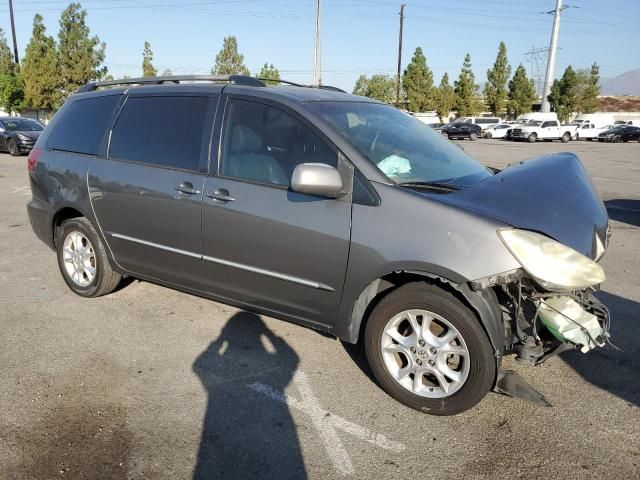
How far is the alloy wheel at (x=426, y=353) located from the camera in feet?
9.43

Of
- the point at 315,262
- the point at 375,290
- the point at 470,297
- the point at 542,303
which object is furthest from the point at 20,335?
the point at 542,303

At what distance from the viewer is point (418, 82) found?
185 ft

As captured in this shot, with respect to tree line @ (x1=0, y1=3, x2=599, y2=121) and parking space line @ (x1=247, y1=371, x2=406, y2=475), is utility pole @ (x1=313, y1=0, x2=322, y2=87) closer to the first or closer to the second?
tree line @ (x1=0, y1=3, x2=599, y2=121)

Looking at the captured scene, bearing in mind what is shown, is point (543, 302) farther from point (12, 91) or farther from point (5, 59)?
point (5, 59)

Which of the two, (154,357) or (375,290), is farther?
(154,357)

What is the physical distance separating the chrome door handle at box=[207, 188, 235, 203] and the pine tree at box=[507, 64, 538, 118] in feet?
214

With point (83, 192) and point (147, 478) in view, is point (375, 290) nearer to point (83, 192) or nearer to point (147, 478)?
point (147, 478)

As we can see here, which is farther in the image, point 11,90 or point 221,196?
point 11,90

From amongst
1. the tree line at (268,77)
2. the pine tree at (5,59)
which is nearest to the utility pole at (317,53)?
the tree line at (268,77)

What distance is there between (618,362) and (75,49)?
4016 centimetres

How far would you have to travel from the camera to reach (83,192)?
171 inches

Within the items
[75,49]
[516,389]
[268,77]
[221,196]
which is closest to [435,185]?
[516,389]

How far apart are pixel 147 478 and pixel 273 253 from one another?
4.77ft

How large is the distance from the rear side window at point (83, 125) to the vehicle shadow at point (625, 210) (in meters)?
7.63
